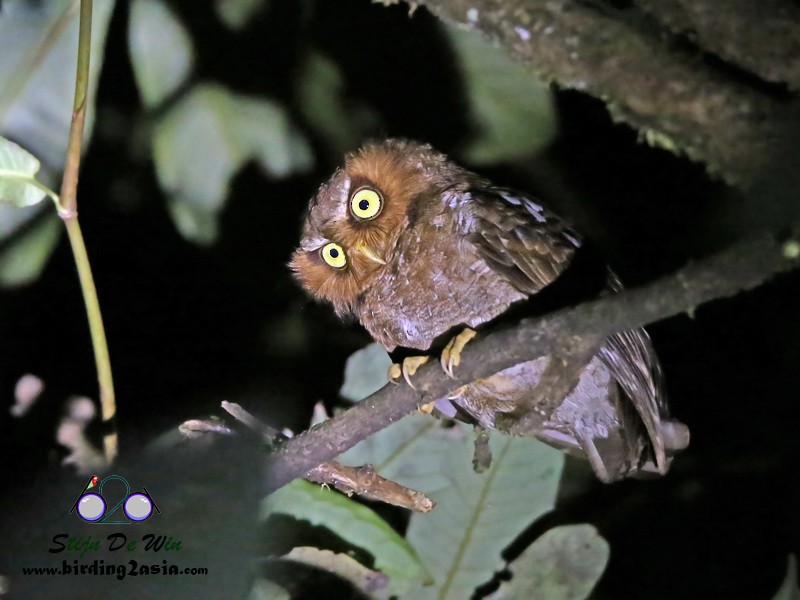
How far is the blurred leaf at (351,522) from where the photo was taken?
1433 millimetres

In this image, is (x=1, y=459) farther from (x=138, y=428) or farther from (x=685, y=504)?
(x=685, y=504)

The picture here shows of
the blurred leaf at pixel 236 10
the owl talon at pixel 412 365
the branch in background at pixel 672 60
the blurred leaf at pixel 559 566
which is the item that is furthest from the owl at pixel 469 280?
the blurred leaf at pixel 236 10

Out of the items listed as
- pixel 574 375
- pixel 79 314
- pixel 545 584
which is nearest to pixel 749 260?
pixel 574 375

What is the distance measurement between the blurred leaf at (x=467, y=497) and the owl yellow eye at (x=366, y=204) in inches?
22.3

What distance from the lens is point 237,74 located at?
1.71m

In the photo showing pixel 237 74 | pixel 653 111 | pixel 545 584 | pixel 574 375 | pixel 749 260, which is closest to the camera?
pixel 749 260

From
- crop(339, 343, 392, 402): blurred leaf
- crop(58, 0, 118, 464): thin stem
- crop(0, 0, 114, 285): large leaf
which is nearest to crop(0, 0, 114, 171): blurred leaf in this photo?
crop(0, 0, 114, 285): large leaf

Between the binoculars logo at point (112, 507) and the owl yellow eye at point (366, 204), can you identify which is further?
the owl yellow eye at point (366, 204)

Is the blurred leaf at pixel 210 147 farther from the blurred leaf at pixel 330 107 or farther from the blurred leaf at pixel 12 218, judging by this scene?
the blurred leaf at pixel 12 218

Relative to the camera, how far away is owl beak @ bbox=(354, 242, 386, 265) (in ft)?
4.45

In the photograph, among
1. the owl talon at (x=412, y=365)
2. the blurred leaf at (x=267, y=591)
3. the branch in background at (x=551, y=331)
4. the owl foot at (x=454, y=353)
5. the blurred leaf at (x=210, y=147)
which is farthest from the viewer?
the blurred leaf at (x=210, y=147)

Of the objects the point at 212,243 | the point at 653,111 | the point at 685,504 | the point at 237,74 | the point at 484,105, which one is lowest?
the point at 212,243

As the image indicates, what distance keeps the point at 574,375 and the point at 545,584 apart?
0.67 meters

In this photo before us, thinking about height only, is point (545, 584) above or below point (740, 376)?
below
